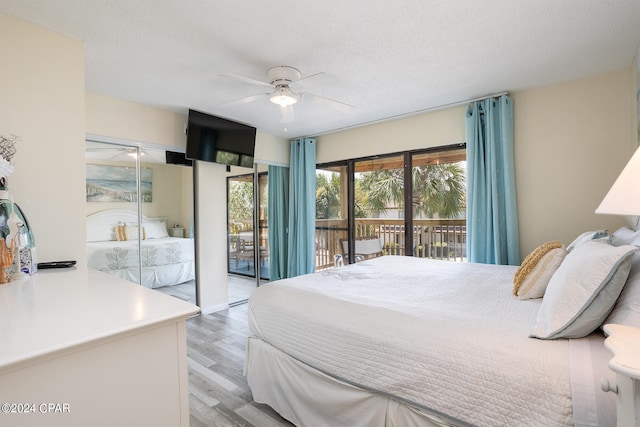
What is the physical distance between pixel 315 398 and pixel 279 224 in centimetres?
356

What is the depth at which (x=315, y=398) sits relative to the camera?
169 cm

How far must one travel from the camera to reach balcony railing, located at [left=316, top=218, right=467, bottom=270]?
3803 mm

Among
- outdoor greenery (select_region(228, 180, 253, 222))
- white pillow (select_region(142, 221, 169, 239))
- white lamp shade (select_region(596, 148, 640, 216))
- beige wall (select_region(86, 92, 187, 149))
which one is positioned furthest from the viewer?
outdoor greenery (select_region(228, 180, 253, 222))

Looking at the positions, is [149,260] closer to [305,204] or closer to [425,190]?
[305,204]

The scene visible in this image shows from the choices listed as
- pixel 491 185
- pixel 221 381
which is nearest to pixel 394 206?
pixel 491 185

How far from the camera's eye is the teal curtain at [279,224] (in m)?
5.04

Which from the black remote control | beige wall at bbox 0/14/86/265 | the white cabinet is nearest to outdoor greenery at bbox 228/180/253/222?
beige wall at bbox 0/14/86/265

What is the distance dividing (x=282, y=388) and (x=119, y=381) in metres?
1.19

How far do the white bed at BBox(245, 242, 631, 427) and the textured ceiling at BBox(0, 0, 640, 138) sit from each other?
1663 millimetres

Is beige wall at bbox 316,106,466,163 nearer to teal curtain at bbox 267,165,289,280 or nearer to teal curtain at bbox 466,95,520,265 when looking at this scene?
teal curtain at bbox 466,95,520,265

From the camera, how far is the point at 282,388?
6.06ft

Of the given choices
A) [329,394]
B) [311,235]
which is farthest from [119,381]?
[311,235]

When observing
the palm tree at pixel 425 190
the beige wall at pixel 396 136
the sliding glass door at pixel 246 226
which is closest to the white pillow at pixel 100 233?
the sliding glass door at pixel 246 226

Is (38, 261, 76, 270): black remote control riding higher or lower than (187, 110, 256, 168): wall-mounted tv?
lower
